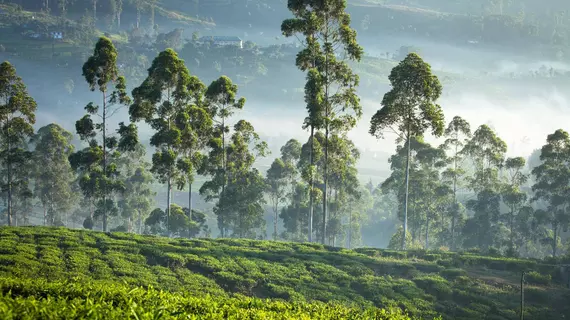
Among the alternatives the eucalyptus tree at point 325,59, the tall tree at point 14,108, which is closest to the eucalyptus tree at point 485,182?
the eucalyptus tree at point 325,59

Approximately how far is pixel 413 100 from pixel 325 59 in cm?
731

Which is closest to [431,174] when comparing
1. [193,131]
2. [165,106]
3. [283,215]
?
[283,215]

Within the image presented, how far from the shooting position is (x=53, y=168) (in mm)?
66750

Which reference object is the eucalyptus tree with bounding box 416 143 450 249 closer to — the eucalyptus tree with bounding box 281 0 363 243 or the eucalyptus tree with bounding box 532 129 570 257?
the eucalyptus tree with bounding box 532 129 570 257

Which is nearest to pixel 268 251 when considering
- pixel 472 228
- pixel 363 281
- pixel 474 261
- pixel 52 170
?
pixel 363 281

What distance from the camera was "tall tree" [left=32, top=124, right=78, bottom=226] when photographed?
6550cm

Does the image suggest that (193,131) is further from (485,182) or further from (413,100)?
(485,182)

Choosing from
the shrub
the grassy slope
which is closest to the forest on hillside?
the grassy slope

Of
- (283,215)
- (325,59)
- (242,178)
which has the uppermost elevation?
(325,59)

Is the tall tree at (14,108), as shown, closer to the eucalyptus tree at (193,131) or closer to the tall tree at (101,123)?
the tall tree at (101,123)

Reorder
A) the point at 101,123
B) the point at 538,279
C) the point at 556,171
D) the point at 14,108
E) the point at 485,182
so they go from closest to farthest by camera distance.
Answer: the point at 538,279
the point at 101,123
the point at 14,108
the point at 556,171
the point at 485,182

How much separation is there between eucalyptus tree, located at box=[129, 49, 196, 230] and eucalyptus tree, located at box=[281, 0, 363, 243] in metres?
10.1

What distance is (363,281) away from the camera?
2805 cm

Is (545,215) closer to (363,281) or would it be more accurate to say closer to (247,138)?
(247,138)
